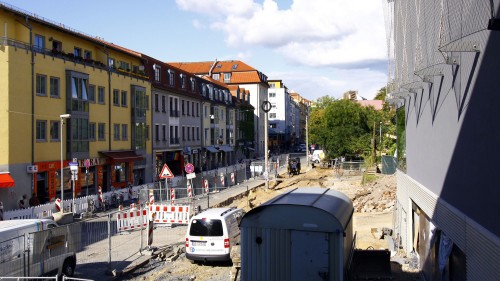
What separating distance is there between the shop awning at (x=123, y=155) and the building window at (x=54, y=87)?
22.3 ft

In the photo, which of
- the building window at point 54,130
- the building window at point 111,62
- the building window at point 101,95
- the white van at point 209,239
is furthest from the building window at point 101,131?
the white van at point 209,239

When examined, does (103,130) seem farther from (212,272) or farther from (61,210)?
(212,272)

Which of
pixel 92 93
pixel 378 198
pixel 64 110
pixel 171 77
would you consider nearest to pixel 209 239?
pixel 378 198

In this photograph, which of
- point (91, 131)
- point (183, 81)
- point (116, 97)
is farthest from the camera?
point (183, 81)

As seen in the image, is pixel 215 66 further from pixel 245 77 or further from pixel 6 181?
pixel 6 181

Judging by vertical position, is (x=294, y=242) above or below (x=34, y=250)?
above

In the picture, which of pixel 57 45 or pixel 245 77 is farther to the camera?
pixel 245 77

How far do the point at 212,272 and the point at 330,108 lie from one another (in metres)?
53.7

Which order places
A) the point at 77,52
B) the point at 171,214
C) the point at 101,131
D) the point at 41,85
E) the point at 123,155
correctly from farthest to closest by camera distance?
the point at 123,155, the point at 101,131, the point at 77,52, the point at 41,85, the point at 171,214

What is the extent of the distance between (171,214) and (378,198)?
1243cm

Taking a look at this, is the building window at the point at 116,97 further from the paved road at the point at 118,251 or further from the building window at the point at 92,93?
the paved road at the point at 118,251

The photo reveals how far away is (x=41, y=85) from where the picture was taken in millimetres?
29562

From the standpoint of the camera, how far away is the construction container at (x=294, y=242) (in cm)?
963

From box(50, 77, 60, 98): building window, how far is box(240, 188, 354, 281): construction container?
23.7 meters
